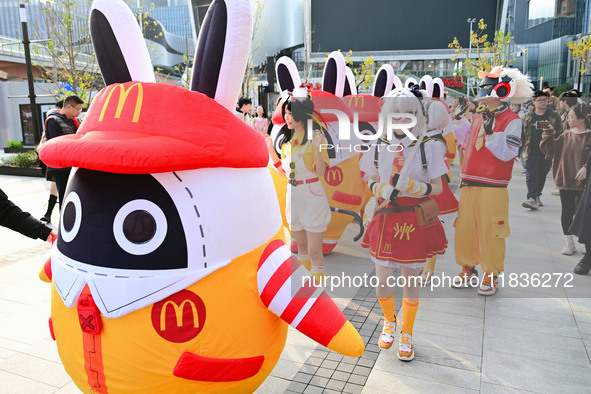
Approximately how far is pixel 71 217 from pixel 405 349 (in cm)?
240

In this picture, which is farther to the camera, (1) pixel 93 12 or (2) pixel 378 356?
(2) pixel 378 356

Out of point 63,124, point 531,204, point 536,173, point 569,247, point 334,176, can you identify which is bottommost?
point 531,204

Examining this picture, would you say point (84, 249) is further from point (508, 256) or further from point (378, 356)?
point (508, 256)

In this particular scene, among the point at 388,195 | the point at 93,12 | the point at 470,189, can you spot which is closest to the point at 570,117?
the point at 470,189

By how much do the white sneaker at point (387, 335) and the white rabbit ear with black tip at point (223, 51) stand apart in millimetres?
2164

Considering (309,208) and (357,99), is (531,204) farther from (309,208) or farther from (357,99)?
(309,208)

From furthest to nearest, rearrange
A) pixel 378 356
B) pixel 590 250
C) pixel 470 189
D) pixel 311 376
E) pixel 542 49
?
pixel 542 49
pixel 590 250
pixel 470 189
pixel 378 356
pixel 311 376

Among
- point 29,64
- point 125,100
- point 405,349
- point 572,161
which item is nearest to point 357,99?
point 572,161

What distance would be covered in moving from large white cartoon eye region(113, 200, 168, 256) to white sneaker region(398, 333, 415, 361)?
2162mm

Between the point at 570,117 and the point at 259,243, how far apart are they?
507 centimetres

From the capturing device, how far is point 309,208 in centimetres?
431

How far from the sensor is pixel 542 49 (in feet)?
212

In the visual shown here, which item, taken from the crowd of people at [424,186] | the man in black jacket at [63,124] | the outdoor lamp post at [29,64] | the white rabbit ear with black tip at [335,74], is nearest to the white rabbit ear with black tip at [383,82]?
the white rabbit ear with black tip at [335,74]

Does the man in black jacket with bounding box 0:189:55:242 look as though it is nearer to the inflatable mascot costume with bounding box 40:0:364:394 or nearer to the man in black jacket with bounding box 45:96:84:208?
the inflatable mascot costume with bounding box 40:0:364:394
